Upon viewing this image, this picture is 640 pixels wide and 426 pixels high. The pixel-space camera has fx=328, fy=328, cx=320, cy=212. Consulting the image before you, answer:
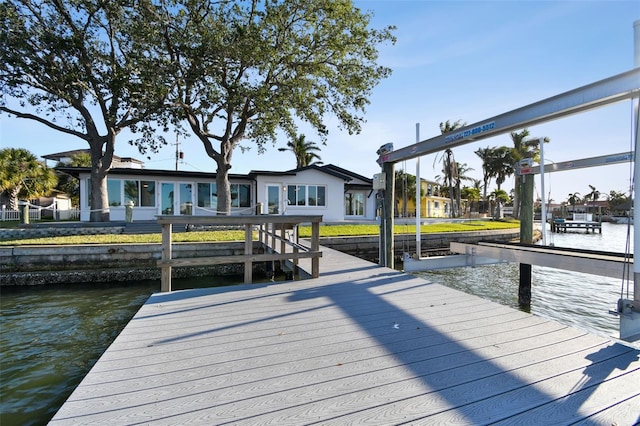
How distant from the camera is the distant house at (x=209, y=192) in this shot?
17.7 meters

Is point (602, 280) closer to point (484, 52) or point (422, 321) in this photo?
point (484, 52)

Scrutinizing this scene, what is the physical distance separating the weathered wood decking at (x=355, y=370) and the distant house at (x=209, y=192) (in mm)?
13493

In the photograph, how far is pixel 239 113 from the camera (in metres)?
16.2

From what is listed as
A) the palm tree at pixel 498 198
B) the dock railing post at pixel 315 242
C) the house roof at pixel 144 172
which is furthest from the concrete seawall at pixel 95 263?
the palm tree at pixel 498 198

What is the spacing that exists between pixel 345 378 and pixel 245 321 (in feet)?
5.49

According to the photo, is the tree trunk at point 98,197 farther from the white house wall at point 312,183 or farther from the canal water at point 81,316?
the canal water at point 81,316

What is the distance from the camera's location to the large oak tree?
13.4m

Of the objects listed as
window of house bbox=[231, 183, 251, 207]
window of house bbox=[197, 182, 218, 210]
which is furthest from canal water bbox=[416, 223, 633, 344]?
window of house bbox=[197, 182, 218, 210]

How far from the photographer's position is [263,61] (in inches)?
535

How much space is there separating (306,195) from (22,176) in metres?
18.6

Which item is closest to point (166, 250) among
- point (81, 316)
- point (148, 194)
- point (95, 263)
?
point (81, 316)

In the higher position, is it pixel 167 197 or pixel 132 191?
pixel 132 191

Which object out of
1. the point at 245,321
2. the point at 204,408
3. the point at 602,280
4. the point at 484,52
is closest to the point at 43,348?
the point at 245,321

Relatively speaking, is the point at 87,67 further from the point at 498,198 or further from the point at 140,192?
the point at 498,198
